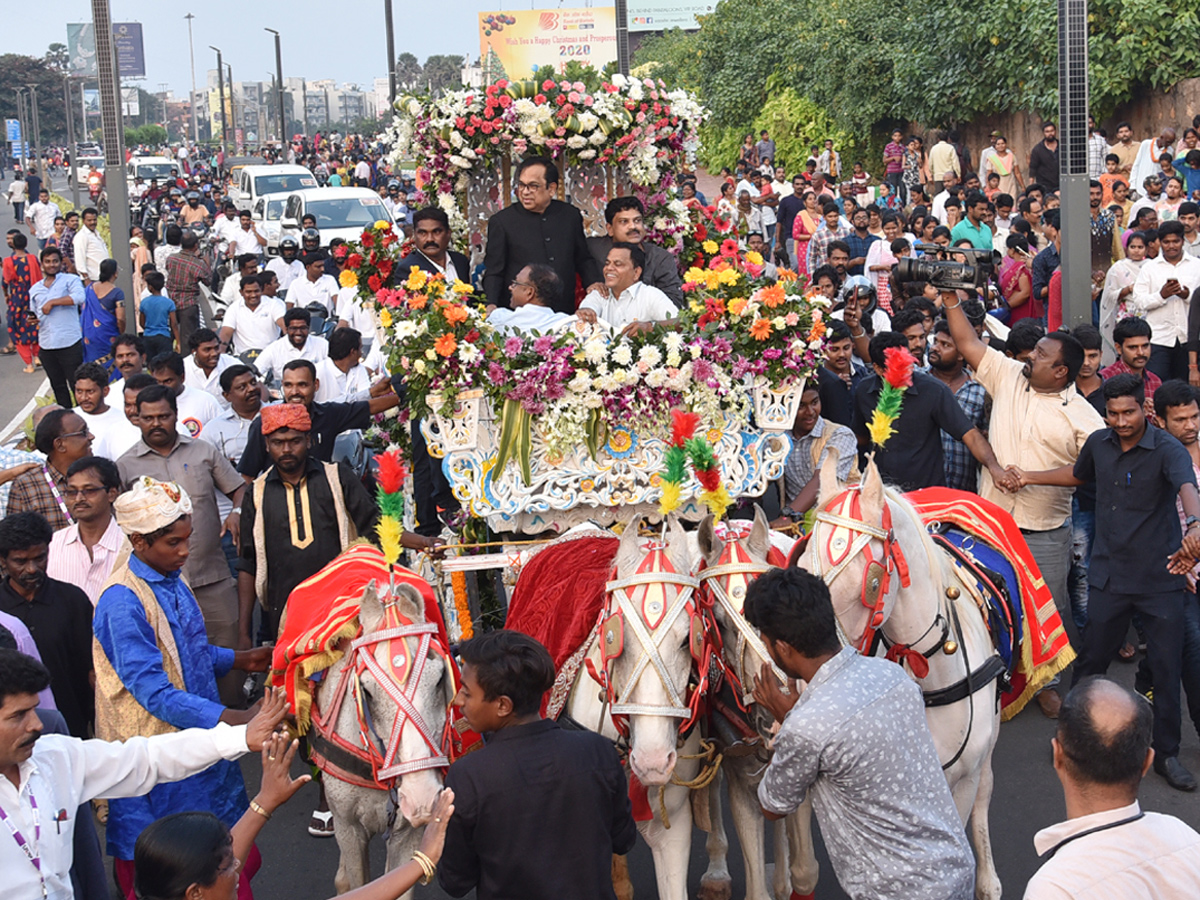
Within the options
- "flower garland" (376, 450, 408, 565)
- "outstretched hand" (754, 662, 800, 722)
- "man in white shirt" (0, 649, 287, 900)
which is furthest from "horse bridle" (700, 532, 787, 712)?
"man in white shirt" (0, 649, 287, 900)

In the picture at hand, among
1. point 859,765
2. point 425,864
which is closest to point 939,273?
point 859,765

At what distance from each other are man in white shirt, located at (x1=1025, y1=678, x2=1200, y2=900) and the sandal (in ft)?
14.3

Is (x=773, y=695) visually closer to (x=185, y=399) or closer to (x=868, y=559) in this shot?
(x=868, y=559)

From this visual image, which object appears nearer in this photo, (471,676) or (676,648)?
(471,676)

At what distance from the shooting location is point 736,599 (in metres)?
4.93

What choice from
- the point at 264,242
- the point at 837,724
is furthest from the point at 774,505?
the point at 264,242

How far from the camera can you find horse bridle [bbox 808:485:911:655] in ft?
15.4

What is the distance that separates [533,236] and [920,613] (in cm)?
473

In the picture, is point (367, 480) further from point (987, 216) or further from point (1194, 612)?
point (987, 216)

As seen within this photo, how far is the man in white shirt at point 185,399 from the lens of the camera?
28.4ft

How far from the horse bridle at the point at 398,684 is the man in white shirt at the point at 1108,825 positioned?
6.95ft

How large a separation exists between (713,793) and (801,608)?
82.7 inches

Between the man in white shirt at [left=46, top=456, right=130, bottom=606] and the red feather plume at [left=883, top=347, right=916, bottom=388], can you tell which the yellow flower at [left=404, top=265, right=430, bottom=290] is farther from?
the red feather plume at [left=883, top=347, right=916, bottom=388]

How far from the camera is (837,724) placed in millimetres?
3783
